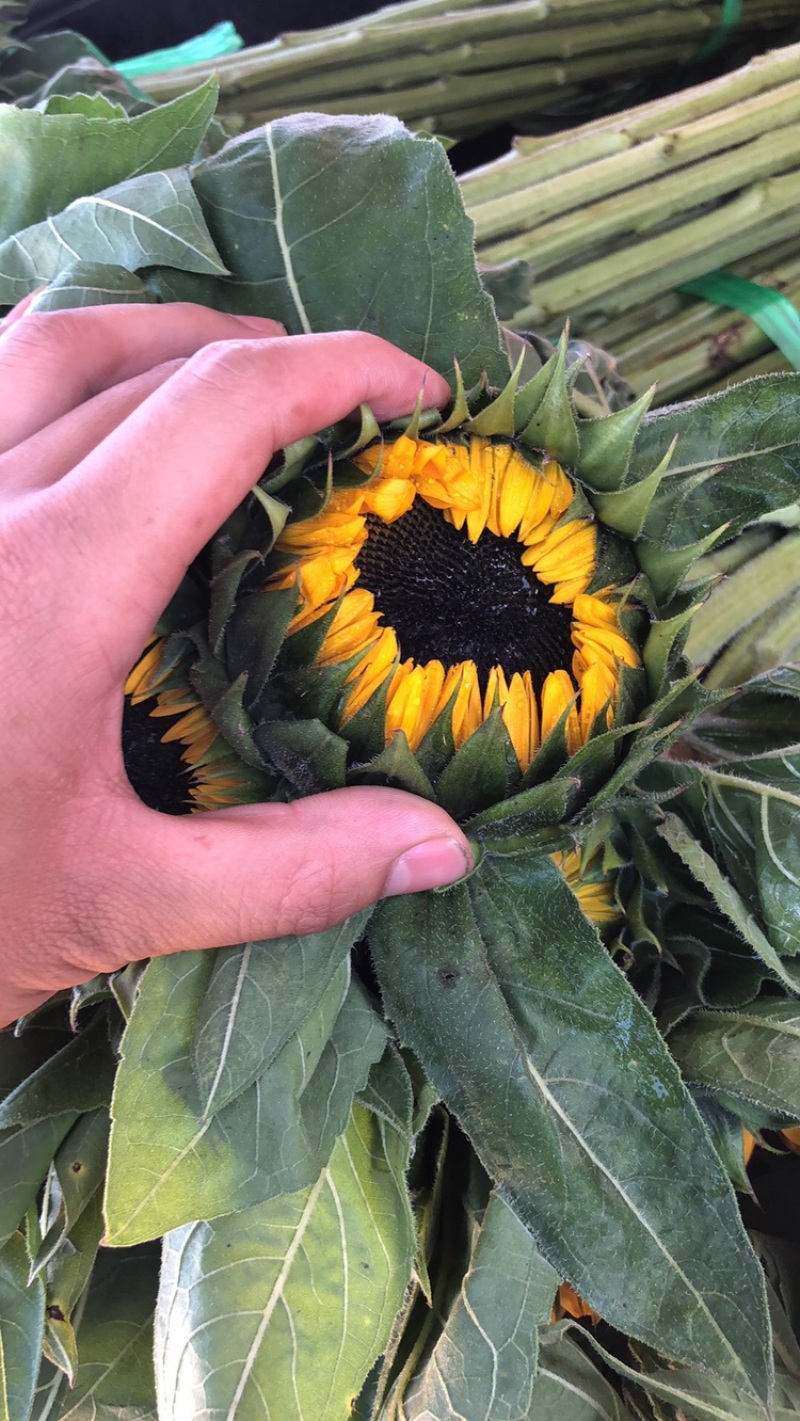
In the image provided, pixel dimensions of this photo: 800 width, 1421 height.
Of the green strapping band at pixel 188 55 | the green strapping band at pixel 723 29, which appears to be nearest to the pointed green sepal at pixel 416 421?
the green strapping band at pixel 188 55

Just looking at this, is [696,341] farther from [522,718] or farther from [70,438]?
[70,438]

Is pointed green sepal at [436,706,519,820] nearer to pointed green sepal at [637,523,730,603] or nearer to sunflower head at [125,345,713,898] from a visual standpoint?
sunflower head at [125,345,713,898]

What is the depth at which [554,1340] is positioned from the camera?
1192mm

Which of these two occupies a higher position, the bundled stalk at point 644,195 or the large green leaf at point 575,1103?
the bundled stalk at point 644,195

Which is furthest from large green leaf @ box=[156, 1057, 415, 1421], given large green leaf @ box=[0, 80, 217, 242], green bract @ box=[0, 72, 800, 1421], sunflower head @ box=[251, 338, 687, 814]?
large green leaf @ box=[0, 80, 217, 242]

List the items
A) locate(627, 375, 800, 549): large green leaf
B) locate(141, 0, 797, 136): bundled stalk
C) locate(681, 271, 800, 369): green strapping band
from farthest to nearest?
locate(141, 0, 797, 136): bundled stalk < locate(681, 271, 800, 369): green strapping band < locate(627, 375, 800, 549): large green leaf

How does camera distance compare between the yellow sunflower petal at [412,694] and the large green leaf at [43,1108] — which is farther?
the large green leaf at [43,1108]

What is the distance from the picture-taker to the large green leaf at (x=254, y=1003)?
2.56ft

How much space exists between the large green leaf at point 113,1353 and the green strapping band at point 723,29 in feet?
8.12

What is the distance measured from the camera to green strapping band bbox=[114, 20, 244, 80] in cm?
203

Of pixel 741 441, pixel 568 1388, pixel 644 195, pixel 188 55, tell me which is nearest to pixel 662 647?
pixel 741 441

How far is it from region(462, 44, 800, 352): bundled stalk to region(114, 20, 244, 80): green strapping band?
2.50ft

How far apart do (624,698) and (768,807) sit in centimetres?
31

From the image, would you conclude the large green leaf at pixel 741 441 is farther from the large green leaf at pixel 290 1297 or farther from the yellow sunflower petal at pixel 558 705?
the large green leaf at pixel 290 1297
